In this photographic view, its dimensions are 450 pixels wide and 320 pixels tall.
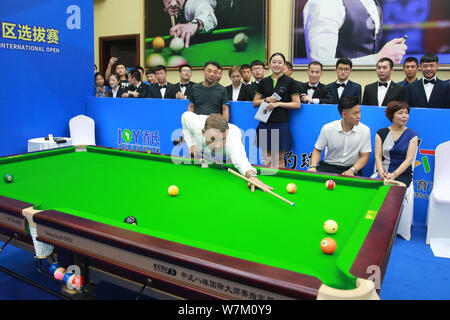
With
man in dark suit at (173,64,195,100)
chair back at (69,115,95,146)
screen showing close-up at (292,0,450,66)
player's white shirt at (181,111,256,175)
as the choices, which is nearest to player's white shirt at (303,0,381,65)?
screen showing close-up at (292,0,450,66)

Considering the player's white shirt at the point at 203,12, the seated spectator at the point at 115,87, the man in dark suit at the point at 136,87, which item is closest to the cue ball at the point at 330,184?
the man in dark suit at the point at 136,87

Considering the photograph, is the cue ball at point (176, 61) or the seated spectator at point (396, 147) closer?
the seated spectator at point (396, 147)

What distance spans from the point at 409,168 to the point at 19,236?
10.2 feet

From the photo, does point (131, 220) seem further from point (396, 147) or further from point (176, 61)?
point (176, 61)

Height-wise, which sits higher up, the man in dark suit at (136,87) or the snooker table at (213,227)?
the man in dark suit at (136,87)

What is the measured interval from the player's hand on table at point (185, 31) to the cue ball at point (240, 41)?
94 centimetres

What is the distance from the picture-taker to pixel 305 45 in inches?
244

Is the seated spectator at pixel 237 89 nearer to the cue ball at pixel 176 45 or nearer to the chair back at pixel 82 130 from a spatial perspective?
the chair back at pixel 82 130

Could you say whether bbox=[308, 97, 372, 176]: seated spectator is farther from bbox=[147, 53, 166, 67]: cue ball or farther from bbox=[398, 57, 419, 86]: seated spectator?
bbox=[147, 53, 166, 67]: cue ball

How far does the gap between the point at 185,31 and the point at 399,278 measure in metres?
6.29

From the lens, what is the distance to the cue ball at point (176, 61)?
7527 mm

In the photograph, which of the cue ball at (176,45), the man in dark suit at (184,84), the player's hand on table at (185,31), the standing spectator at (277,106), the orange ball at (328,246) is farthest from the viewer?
the cue ball at (176,45)

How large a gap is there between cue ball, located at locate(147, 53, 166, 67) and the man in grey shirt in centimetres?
375

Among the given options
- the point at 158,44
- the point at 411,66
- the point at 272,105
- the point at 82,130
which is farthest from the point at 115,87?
the point at 411,66
